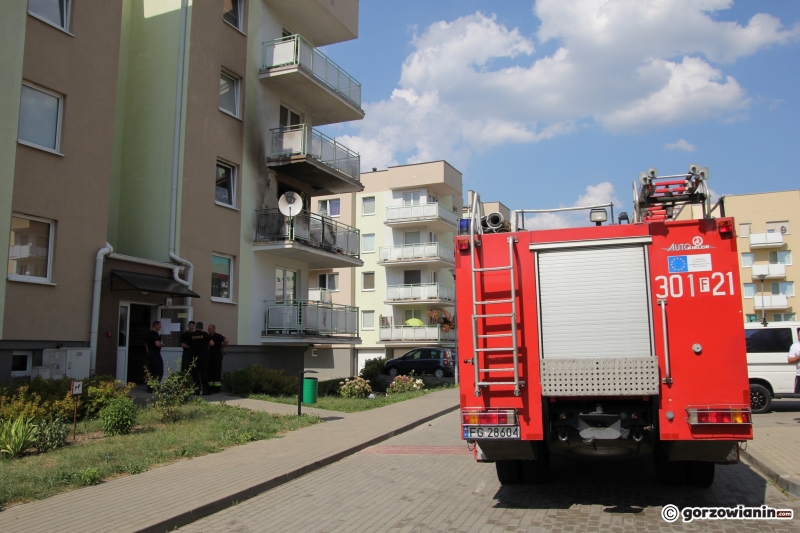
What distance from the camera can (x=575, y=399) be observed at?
662 cm

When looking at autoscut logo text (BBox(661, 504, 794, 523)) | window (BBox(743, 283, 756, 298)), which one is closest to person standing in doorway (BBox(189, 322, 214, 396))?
autoscut logo text (BBox(661, 504, 794, 523))

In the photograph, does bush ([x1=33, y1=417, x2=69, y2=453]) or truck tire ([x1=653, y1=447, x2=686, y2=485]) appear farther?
bush ([x1=33, y1=417, x2=69, y2=453])

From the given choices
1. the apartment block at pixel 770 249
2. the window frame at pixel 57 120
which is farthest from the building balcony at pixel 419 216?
the window frame at pixel 57 120

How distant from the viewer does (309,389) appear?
14.7m

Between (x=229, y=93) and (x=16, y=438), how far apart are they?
1494cm

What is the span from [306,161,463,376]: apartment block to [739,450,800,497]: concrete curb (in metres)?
33.0

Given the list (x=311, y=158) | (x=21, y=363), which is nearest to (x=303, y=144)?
(x=311, y=158)

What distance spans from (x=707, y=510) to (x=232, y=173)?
701 inches

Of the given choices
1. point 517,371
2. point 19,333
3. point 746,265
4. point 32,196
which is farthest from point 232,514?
point 746,265

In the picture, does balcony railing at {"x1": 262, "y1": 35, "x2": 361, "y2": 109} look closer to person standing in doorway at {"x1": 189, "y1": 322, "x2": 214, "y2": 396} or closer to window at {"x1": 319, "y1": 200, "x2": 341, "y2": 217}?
person standing in doorway at {"x1": 189, "y1": 322, "x2": 214, "y2": 396}

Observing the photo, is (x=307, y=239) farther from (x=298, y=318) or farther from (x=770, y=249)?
(x=770, y=249)

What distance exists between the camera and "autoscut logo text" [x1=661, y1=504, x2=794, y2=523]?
6.37 meters

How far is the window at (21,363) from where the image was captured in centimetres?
1358

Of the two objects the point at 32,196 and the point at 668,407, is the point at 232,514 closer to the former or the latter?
the point at 668,407
